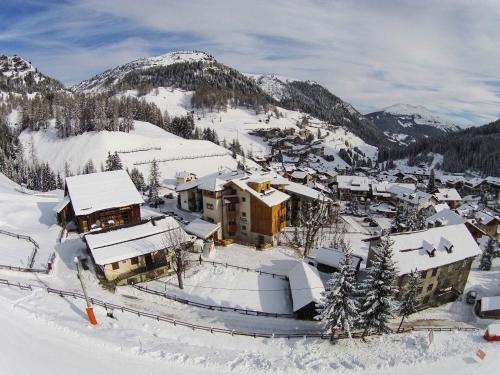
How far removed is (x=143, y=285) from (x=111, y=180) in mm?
20415

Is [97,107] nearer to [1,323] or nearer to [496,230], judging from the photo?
[1,323]

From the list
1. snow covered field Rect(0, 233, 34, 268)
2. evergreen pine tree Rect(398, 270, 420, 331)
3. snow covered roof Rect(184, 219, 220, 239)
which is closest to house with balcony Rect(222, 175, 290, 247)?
snow covered roof Rect(184, 219, 220, 239)

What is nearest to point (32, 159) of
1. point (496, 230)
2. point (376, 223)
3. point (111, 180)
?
point (111, 180)

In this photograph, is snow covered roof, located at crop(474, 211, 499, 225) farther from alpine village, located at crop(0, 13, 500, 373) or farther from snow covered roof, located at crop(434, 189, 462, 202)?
snow covered roof, located at crop(434, 189, 462, 202)

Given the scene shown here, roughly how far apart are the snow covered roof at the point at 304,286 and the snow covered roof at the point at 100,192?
80.0ft

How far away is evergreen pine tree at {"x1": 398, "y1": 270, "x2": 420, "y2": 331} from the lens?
3177 centimetres

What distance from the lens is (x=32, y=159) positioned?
118m

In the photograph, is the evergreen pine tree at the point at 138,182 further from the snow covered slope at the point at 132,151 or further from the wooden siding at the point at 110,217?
the wooden siding at the point at 110,217

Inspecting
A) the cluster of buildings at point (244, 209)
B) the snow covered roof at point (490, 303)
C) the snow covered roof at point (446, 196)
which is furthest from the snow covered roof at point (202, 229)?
the snow covered roof at point (446, 196)

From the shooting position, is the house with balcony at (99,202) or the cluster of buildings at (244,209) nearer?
the house with balcony at (99,202)

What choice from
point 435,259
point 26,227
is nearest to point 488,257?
point 435,259

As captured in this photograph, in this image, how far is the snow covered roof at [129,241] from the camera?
3361cm

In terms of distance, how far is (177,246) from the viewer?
35.1 meters

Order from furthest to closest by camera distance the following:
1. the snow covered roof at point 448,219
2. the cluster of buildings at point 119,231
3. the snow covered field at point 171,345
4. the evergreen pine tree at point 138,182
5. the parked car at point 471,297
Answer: the evergreen pine tree at point 138,182 < the snow covered roof at point 448,219 < the parked car at point 471,297 < the cluster of buildings at point 119,231 < the snow covered field at point 171,345
